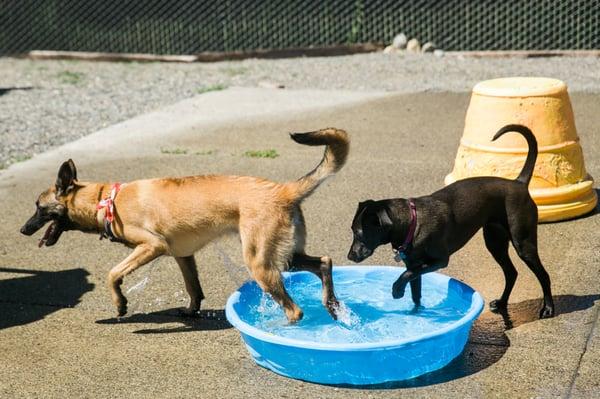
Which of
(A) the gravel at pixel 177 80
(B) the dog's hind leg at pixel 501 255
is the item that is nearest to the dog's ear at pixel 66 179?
(B) the dog's hind leg at pixel 501 255

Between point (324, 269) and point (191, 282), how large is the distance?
0.92m

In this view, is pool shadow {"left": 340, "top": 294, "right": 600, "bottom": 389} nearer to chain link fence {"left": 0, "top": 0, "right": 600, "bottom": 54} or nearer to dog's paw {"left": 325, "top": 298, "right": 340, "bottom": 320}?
dog's paw {"left": 325, "top": 298, "right": 340, "bottom": 320}

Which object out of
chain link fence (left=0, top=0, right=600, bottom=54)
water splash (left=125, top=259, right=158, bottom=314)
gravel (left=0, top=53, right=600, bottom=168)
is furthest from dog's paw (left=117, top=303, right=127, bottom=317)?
chain link fence (left=0, top=0, right=600, bottom=54)

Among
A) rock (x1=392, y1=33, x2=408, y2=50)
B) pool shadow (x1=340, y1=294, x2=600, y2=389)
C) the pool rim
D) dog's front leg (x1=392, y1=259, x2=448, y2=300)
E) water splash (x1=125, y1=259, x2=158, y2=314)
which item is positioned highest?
dog's front leg (x1=392, y1=259, x2=448, y2=300)

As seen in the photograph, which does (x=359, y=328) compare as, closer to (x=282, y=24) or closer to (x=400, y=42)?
(x=400, y=42)

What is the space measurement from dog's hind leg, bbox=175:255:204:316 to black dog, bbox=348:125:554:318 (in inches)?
48.2

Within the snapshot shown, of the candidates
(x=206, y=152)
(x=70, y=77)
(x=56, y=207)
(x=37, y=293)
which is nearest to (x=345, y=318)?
A: (x=56, y=207)

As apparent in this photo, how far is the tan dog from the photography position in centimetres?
539

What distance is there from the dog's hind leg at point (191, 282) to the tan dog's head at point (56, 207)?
785 millimetres

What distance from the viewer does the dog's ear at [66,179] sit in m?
5.87

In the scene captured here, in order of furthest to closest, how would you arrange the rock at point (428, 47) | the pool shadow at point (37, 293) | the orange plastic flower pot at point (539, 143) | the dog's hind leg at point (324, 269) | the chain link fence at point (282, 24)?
the rock at point (428, 47)
the chain link fence at point (282, 24)
the orange plastic flower pot at point (539, 143)
the pool shadow at point (37, 293)
the dog's hind leg at point (324, 269)

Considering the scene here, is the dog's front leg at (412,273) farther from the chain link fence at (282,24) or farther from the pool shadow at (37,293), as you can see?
the chain link fence at (282,24)

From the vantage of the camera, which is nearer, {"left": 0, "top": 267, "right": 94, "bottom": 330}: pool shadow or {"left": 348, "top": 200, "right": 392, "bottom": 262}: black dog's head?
{"left": 348, "top": 200, "right": 392, "bottom": 262}: black dog's head

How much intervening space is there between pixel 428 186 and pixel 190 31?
402 inches
